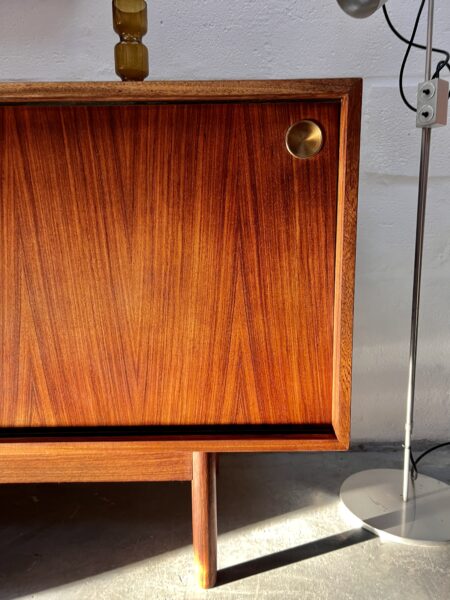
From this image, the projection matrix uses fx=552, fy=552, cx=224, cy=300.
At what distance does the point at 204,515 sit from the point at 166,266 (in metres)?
0.33

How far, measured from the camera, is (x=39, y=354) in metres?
0.63

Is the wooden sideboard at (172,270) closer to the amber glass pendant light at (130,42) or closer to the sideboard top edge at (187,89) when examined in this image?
the sideboard top edge at (187,89)

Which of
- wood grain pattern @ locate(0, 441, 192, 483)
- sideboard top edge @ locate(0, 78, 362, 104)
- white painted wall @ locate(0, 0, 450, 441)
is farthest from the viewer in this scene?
white painted wall @ locate(0, 0, 450, 441)

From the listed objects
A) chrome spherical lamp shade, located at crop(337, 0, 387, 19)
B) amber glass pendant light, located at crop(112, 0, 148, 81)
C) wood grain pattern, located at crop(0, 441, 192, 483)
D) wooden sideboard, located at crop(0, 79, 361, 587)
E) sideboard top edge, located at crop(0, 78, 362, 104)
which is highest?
chrome spherical lamp shade, located at crop(337, 0, 387, 19)

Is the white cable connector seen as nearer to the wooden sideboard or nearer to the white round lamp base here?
the wooden sideboard

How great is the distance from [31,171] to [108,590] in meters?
0.53

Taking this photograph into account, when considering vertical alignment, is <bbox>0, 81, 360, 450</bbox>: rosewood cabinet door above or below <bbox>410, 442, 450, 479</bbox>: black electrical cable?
above

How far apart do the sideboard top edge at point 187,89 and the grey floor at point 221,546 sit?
0.60 m

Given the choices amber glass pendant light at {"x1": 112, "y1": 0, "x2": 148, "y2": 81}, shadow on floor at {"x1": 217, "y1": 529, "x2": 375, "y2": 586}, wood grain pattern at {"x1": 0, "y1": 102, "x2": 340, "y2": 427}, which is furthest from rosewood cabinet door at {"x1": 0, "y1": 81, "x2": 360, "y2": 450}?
shadow on floor at {"x1": 217, "y1": 529, "x2": 375, "y2": 586}

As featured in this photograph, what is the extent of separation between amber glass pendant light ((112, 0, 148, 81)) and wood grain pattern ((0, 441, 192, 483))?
46 cm

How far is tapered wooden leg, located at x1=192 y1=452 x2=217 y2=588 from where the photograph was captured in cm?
69

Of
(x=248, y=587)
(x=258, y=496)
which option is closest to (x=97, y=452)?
(x=248, y=587)

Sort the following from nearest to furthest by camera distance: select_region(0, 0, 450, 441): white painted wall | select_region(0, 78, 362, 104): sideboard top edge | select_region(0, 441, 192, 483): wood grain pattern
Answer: select_region(0, 78, 362, 104): sideboard top edge → select_region(0, 441, 192, 483): wood grain pattern → select_region(0, 0, 450, 441): white painted wall

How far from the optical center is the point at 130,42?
700 millimetres
